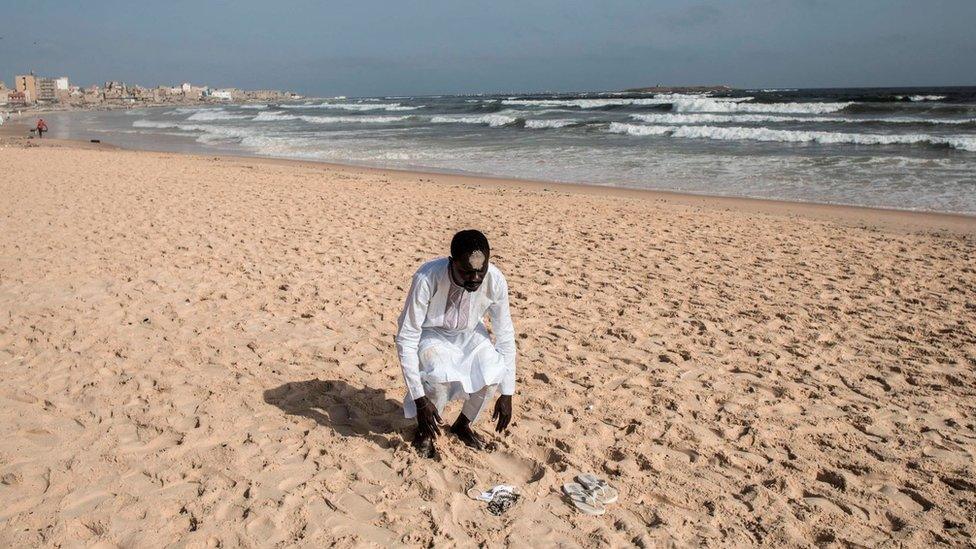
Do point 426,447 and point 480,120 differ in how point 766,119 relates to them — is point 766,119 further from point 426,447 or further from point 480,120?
point 426,447

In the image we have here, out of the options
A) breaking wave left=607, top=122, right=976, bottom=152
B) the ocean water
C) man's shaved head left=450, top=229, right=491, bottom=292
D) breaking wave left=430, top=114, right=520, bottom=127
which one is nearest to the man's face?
man's shaved head left=450, top=229, right=491, bottom=292

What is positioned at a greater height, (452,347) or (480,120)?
(480,120)

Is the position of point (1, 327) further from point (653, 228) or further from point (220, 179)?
point (220, 179)

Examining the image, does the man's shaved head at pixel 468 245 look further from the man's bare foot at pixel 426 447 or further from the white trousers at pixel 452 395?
the man's bare foot at pixel 426 447

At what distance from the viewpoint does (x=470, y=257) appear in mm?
2572

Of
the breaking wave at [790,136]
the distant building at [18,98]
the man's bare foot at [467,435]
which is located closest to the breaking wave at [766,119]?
the breaking wave at [790,136]

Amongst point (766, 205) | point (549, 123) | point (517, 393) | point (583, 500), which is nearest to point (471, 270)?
point (583, 500)

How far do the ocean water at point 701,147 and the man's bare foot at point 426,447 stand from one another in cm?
1026

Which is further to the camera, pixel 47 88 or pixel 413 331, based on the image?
pixel 47 88

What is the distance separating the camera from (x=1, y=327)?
4.41 metres

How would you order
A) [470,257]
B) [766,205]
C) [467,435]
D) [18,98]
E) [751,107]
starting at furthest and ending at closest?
[18,98], [751,107], [766,205], [467,435], [470,257]

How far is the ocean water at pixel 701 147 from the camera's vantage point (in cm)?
1283

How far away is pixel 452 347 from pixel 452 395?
0.22 m

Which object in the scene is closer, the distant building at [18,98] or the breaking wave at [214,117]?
the breaking wave at [214,117]
